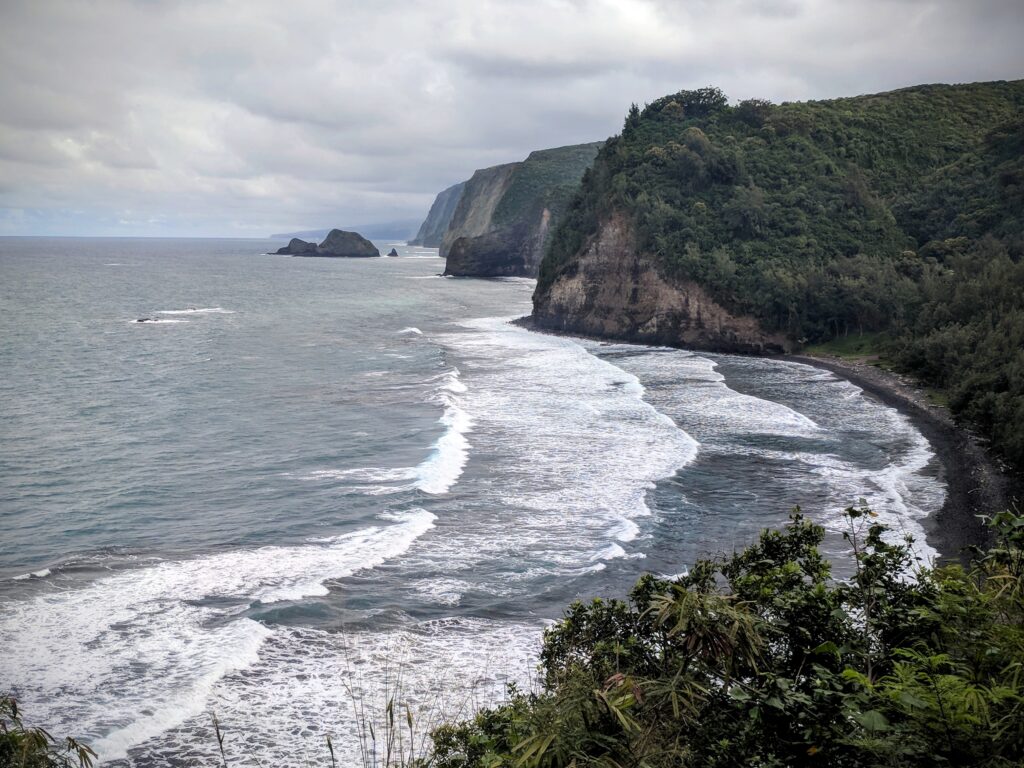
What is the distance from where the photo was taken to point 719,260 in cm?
6278

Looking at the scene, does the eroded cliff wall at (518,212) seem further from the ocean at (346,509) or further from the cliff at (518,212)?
the ocean at (346,509)

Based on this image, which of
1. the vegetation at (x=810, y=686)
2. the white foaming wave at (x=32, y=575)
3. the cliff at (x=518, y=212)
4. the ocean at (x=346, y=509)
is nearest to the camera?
the vegetation at (x=810, y=686)

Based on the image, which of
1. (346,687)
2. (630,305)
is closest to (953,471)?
(346,687)

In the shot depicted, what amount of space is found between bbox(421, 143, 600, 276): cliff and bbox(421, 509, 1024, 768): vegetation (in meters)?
131

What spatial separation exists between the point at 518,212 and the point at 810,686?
160 meters

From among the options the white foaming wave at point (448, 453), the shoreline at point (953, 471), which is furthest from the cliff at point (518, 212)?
the white foaming wave at point (448, 453)

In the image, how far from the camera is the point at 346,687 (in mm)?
13656

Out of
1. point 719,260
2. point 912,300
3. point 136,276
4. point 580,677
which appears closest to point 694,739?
point 580,677

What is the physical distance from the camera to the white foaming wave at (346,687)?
12844mm

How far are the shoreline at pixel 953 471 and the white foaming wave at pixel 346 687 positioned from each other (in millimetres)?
9583

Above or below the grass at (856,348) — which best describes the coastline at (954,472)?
below

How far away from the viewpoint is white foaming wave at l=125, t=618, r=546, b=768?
1284 cm

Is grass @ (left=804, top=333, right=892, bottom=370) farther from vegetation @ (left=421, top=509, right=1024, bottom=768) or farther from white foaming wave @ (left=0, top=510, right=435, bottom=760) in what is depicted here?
vegetation @ (left=421, top=509, right=1024, bottom=768)

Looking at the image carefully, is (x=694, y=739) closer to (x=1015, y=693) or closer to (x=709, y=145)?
(x=1015, y=693)
